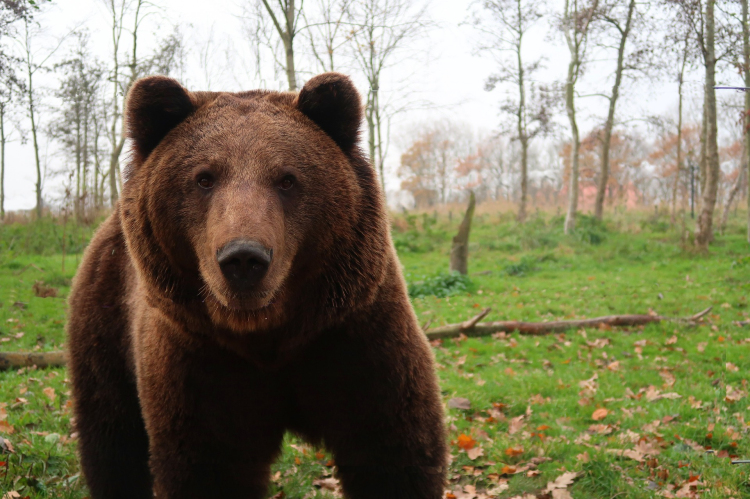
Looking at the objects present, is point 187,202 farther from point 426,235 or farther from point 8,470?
point 426,235

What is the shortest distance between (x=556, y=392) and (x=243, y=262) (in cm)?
537

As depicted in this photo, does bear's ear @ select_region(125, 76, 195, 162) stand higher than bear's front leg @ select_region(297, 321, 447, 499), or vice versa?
bear's ear @ select_region(125, 76, 195, 162)

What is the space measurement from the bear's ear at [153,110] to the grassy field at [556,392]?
1775 mm

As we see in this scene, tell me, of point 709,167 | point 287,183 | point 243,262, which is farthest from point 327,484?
point 709,167

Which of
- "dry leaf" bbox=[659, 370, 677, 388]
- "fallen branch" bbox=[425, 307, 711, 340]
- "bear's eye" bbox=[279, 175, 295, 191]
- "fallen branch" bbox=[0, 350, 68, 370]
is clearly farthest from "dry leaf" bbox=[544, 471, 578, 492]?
"fallen branch" bbox=[0, 350, 68, 370]

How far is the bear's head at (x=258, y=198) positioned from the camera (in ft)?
7.36

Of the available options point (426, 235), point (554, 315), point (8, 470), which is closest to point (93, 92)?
point (426, 235)

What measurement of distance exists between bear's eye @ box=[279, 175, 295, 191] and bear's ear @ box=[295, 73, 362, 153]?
398mm

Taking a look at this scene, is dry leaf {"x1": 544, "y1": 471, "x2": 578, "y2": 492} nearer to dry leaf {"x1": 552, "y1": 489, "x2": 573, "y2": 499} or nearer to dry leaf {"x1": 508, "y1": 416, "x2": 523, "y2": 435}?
dry leaf {"x1": 552, "y1": 489, "x2": 573, "y2": 499}

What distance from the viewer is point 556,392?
253 inches

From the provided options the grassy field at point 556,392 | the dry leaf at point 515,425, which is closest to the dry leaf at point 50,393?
the grassy field at point 556,392

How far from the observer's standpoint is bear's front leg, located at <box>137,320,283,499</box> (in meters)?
2.61

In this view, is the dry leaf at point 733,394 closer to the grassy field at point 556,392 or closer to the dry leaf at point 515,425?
the grassy field at point 556,392

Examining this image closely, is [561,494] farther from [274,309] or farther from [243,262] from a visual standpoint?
[243,262]
